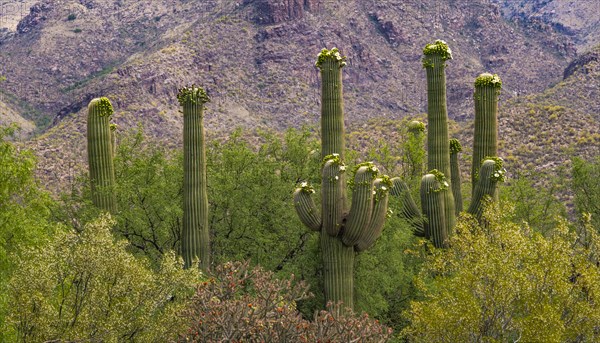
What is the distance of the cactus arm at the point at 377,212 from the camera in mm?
15430

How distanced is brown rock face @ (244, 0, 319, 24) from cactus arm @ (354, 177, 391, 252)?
6800cm

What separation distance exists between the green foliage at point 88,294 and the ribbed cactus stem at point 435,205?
762 cm

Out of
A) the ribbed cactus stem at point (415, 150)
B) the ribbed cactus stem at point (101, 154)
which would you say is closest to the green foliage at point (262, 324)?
the ribbed cactus stem at point (101, 154)

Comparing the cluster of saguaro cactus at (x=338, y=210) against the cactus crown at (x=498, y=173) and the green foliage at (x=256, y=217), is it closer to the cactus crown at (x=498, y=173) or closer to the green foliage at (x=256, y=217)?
the green foliage at (x=256, y=217)

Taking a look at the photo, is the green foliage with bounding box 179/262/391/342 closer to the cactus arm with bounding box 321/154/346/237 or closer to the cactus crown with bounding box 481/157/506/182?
the cactus arm with bounding box 321/154/346/237

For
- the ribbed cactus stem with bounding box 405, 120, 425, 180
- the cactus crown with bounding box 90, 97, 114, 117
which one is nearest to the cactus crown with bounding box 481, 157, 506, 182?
the ribbed cactus stem with bounding box 405, 120, 425, 180

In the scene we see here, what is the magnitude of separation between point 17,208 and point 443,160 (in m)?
10.8

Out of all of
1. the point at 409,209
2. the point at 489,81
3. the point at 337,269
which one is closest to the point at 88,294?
the point at 337,269

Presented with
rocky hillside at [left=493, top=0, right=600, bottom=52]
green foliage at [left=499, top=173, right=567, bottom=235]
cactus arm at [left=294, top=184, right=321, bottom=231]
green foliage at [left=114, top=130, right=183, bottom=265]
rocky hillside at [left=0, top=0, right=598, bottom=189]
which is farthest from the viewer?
rocky hillside at [left=493, top=0, right=600, bottom=52]

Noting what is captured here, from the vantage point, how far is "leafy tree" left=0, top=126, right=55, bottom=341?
46.4 feet

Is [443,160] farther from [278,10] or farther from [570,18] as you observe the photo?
[570,18]

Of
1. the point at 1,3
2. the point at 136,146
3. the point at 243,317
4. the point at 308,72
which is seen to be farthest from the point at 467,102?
the point at 1,3

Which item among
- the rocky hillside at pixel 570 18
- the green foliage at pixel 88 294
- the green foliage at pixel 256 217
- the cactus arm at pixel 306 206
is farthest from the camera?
the rocky hillside at pixel 570 18

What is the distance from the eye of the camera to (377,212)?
15.5 m
